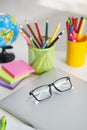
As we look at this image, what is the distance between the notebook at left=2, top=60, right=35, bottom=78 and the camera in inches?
29.4

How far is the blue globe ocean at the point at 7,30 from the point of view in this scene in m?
0.80

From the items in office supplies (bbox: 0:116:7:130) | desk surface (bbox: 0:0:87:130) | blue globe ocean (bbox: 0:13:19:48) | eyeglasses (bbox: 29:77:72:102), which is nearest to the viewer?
office supplies (bbox: 0:116:7:130)

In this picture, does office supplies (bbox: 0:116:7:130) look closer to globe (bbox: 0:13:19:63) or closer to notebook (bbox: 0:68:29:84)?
notebook (bbox: 0:68:29:84)

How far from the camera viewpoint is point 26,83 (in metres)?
0.75

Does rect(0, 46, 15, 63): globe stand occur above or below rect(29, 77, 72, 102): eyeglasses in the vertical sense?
above

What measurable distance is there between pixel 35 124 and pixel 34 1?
1.70 ft

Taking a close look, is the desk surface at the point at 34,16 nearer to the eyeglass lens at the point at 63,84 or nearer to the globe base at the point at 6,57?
the globe base at the point at 6,57

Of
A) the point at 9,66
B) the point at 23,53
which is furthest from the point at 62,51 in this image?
the point at 9,66

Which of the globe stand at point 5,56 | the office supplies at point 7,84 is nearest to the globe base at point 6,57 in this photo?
the globe stand at point 5,56

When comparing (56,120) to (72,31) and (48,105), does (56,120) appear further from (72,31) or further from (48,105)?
(72,31)

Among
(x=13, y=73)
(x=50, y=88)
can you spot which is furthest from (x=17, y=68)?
(x=50, y=88)

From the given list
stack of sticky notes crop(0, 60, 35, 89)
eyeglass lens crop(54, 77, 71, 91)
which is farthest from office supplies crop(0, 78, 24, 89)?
eyeglass lens crop(54, 77, 71, 91)

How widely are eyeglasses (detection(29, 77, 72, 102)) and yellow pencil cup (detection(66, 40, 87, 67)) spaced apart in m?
0.11

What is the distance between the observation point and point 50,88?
2.29ft
